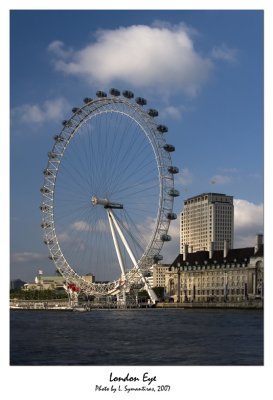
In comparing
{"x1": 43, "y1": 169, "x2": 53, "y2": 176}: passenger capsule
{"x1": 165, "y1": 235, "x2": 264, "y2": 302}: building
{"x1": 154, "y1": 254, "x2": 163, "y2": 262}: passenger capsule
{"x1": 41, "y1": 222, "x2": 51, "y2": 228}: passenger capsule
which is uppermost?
{"x1": 43, "y1": 169, "x2": 53, "y2": 176}: passenger capsule

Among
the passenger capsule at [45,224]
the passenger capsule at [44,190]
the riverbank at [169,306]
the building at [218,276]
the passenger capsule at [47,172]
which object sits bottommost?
the riverbank at [169,306]

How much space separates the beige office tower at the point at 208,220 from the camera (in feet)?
303

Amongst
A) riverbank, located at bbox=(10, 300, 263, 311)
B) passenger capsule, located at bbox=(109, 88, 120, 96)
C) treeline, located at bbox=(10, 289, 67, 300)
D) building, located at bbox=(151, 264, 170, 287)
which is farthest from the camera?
building, located at bbox=(151, 264, 170, 287)

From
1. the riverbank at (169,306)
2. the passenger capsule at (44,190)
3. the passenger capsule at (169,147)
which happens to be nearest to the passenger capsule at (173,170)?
the passenger capsule at (169,147)

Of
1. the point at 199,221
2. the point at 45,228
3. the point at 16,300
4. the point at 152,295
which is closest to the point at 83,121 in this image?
the point at 45,228

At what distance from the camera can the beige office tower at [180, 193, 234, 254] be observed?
9225 cm

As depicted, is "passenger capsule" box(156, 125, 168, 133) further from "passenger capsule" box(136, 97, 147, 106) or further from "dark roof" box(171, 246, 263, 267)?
"dark roof" box(171, 246, 263, 267)

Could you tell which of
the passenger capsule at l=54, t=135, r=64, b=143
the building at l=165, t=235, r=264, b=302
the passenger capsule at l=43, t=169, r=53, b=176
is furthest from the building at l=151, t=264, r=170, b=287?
the passenger capsule at l=54, t=135, r=64, b=143

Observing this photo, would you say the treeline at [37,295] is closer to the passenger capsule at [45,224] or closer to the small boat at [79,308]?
the small boat at [79,308]

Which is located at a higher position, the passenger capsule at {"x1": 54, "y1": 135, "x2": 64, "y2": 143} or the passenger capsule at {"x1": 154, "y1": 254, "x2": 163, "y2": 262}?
the passenger capsule at {"x1": 54, "y1": 135, "x2": 64, "y2": 143}

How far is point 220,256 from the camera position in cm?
6919

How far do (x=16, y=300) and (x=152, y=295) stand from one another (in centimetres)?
3511

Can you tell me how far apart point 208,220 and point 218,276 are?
84.6ft
